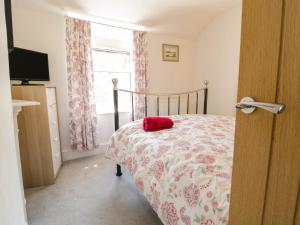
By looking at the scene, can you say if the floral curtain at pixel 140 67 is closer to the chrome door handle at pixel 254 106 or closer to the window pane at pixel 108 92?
the window pane at pixel 108 92

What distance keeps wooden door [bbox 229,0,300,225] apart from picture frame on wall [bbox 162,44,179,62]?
9.55 ft

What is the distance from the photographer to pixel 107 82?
295 cm

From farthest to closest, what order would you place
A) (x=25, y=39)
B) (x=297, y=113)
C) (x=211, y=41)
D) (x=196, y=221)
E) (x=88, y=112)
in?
(x=211, y=41)
(x=88, y=112)
(x=25, y=39)
(x=196, y=221)
(x=297, y=113)

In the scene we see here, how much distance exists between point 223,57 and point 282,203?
3050 mm

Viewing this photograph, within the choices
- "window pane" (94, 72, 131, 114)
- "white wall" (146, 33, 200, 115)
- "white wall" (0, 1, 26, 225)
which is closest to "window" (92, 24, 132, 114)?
"window pane" (94, 72, 131, 114)

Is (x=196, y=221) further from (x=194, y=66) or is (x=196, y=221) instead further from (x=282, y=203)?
(x=194, y=66)

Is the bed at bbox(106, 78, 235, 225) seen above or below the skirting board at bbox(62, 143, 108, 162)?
above

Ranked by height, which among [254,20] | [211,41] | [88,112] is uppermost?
[211,41]

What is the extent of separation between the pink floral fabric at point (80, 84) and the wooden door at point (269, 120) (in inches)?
95.4

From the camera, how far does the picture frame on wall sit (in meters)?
3.22

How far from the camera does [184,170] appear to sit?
93cm

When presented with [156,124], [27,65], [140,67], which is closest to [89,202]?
[156,124]

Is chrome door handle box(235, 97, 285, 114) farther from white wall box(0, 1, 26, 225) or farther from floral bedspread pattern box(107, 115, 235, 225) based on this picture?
white wall box(0, 1, 26, 225)

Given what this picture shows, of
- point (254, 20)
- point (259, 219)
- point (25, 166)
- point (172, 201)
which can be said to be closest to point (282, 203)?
point (259, 219)
